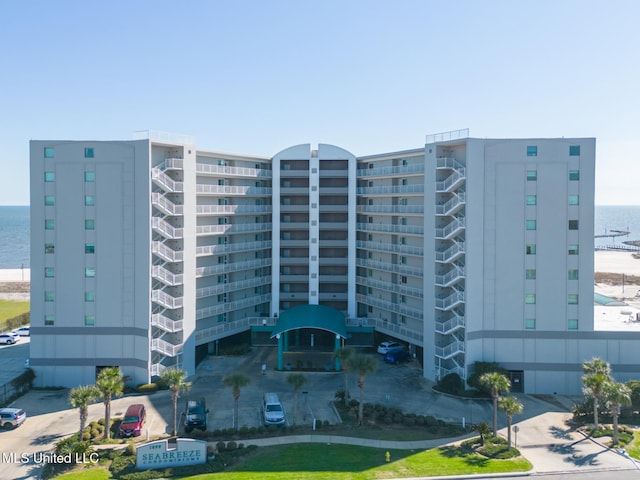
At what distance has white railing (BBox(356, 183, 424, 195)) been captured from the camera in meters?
51.0

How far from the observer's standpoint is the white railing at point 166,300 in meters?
45.4

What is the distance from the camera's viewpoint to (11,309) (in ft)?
260

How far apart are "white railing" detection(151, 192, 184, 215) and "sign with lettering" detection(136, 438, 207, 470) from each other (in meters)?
21.8

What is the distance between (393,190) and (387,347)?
53.4 feet

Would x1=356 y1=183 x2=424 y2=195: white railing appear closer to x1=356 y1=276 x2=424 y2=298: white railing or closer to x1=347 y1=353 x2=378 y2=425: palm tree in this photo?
x1=356 y1=276 x2=424 y2=298: white railing

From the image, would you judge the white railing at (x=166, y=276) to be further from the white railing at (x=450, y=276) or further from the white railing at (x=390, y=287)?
the white railing at (x=450, y=276)

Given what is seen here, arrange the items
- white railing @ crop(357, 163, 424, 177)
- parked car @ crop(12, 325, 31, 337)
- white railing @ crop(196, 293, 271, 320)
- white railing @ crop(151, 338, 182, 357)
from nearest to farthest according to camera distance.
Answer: white railing @ crop(151, 338, 182, 357) → white railing @ crop(357, 163, 424, 177) → white railing @ crop(196, 293, 271, 320) → parked car @ crop(12, 325, 31, 337)

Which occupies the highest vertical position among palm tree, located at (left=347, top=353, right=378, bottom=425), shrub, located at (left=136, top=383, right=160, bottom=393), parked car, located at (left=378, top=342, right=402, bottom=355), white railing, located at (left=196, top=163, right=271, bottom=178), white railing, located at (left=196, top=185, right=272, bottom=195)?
white railing, located at (left=196, top=163, right=271, bottom=178)

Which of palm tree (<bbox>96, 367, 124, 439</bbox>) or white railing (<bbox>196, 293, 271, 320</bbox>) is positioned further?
white railing (<bbox>196, 293, 271, 320</bbox>)

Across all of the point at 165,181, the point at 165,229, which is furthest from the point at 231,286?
the point at 165,181

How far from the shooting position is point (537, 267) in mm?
44281

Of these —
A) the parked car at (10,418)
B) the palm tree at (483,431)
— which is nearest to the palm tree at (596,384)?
the palm tree at (483,431)

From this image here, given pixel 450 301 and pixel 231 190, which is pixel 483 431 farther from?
pixel 231 190

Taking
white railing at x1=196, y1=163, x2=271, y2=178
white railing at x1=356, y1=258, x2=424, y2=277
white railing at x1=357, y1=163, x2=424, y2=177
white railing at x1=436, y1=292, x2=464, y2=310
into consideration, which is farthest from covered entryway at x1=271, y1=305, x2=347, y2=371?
white railing at x1=357, y1=163, x2=424, y2=177
